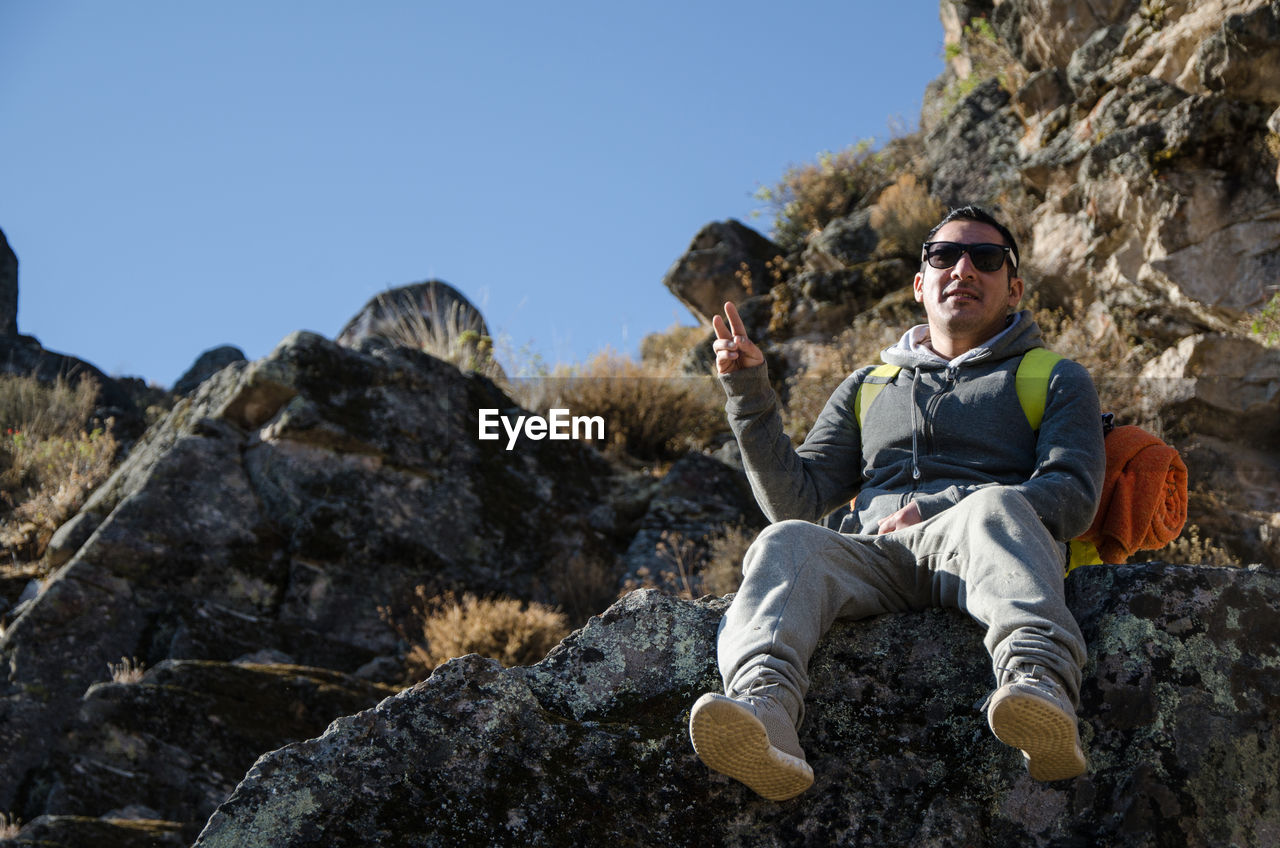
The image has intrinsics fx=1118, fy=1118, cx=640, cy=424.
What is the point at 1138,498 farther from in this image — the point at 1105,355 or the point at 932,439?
the point at 1105,355

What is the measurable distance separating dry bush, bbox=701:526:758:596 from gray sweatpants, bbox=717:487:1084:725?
4.84m

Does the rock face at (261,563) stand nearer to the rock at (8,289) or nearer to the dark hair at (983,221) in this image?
the dark hair at (983,221)

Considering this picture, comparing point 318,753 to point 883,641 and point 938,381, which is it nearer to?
point 883,641

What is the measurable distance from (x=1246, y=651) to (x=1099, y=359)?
7855 mm

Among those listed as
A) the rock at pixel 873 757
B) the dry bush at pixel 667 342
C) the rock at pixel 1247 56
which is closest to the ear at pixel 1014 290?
the rock at pixel 873 757

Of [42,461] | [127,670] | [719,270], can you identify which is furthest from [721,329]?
[719,270]

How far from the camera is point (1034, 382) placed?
3424 mm

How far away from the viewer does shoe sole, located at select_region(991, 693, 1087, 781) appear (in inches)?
89.5

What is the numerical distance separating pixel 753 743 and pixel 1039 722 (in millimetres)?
585

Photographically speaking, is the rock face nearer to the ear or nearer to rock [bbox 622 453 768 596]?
rock [bbox 622 453 768 596]

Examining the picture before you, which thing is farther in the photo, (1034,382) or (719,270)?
(719,270)

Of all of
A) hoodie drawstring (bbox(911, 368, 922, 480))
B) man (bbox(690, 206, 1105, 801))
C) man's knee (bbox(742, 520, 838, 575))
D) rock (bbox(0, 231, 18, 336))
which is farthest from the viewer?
rock (bbox(0, 231, 18, 336))

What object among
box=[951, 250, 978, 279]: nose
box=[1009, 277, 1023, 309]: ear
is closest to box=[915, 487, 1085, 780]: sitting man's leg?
box=[951, 250, 978, 279]: nose

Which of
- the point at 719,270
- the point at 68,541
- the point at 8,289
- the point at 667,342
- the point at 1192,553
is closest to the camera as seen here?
the point at 1192,553
